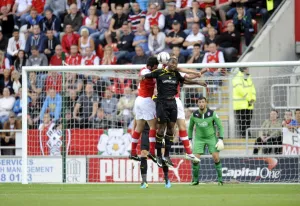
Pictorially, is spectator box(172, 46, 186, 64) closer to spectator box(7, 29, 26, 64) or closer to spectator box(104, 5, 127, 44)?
spectator box(104, 5, 127, 44)

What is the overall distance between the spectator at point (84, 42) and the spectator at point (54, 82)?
12.6ft

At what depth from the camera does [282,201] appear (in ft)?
46.4

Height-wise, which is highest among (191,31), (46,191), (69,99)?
(191,31)

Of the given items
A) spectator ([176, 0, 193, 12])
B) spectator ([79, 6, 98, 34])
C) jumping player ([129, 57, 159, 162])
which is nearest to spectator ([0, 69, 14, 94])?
spectator ([79, 6, 98, 34])

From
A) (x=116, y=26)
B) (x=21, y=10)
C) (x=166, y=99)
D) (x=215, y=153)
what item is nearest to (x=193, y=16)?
(x=116, y=26)

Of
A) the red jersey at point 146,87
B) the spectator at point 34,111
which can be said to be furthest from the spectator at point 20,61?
the red jersey at point 146,87

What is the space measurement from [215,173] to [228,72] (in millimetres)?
2662

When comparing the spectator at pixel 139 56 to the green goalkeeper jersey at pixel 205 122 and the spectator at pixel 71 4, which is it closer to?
the spectator at pixel 71 4

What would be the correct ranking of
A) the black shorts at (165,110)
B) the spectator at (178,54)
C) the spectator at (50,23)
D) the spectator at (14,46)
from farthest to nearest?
the spectator at (50,23) < the spectator at (14,46) < the spectator at (178,54) < the black shorts at (165,110)

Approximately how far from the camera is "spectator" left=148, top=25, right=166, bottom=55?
27203 millimetres

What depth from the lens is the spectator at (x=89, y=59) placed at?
28.0 m

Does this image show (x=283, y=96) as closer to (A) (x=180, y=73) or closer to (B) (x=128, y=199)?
(A) (x=180, y=73)

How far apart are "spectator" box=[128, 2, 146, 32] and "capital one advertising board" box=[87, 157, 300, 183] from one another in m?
6.19

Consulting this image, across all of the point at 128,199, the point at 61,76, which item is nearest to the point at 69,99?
the point at 61,76
